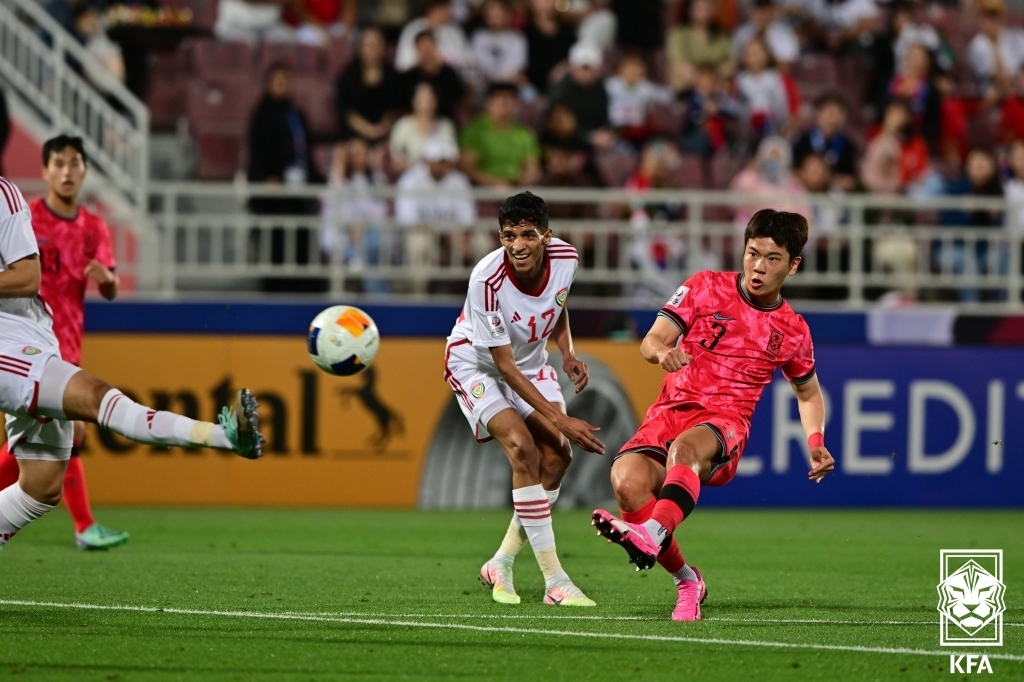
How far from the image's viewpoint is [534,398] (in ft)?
25.6

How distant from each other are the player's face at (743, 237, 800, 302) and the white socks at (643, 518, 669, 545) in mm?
1338

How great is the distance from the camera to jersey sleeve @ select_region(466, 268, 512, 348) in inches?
312

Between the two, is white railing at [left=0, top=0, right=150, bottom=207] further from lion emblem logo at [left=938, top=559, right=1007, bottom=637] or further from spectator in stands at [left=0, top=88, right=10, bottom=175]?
lion emblem logo at [left=938, top=559, right=1007, bottom=637]

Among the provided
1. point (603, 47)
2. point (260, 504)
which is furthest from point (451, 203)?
point (603, 47)

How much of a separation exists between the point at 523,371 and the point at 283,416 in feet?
19.3

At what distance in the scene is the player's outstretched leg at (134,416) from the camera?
668cm

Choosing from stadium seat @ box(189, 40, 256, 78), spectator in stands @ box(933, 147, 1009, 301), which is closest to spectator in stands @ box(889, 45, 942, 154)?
spectator in stands @ box(933, 147, 1009, 301)

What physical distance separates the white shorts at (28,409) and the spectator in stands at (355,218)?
245 inches

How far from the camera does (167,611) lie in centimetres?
739

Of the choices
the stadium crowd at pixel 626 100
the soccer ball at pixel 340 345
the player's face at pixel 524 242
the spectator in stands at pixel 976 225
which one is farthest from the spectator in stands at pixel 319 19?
the player's face at pixel 524 242

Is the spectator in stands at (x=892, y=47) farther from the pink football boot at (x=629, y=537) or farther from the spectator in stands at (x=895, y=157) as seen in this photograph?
the pink football boot at (x=629, y=537)

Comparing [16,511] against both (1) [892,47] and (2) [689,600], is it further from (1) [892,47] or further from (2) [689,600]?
(1) [892,47]

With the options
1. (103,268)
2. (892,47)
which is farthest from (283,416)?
(892,47)

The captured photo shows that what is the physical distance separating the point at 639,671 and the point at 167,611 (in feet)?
8.45
